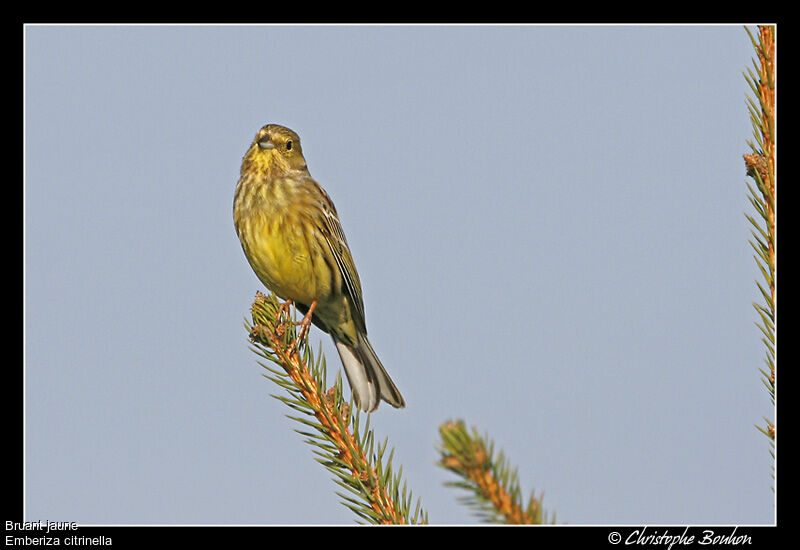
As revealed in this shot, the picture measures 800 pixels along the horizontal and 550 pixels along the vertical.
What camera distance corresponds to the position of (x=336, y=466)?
355 cm

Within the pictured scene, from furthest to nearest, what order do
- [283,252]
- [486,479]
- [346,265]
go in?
[346,265]
[283,252]
[486,479]

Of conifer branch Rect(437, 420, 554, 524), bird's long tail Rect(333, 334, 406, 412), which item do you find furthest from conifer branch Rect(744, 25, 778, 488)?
bird's long tail Rect(333, 334, 406, 412)

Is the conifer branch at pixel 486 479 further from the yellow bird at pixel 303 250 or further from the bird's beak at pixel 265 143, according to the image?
the bird's beak at pixel 265 143

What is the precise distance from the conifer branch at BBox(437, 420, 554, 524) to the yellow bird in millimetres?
4294

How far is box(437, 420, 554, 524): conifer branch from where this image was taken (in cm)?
234

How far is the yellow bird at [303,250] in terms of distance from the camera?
7.02 m

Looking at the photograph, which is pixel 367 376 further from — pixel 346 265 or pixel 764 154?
pixel 764 154

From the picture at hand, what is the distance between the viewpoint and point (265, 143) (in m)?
7.74

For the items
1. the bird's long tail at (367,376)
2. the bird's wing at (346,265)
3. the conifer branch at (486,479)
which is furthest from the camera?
the bird's wing at (346,265)

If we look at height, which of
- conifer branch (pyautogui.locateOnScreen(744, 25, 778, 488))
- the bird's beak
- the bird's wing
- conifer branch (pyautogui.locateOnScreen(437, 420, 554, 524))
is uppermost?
the bird's beak

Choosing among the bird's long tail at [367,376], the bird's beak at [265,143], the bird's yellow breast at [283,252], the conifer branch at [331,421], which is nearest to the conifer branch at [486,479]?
the conifer branch at [331,421]

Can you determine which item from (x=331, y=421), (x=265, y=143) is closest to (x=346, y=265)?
(x=265, y=143)

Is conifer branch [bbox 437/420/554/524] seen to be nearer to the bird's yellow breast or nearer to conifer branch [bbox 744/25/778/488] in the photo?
conifer branch [bbox 744/25/778/488]

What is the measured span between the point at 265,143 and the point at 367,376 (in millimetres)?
2262
